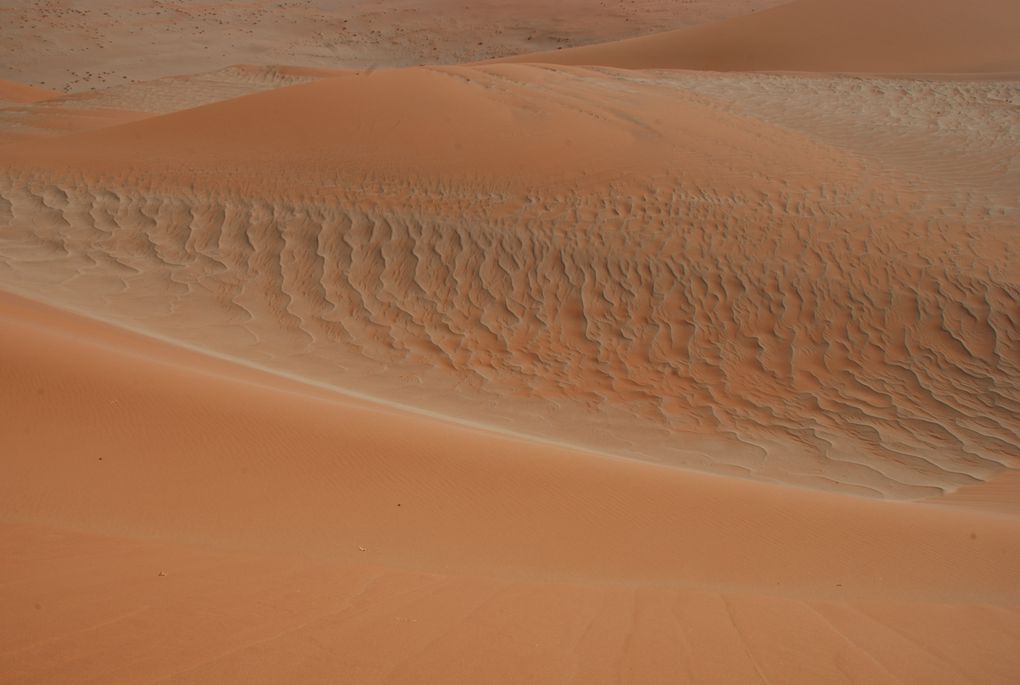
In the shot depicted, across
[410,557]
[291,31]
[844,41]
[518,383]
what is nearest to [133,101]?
[291,31]

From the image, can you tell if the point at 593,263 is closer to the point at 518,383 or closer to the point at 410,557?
the point at 518,383

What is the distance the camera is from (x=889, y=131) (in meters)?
13.6

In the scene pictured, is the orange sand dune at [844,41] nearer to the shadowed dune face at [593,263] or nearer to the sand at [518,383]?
the sand at [518,383]

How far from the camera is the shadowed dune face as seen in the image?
8.84 m

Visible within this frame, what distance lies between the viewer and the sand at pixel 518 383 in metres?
3.24

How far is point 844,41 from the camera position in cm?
2652

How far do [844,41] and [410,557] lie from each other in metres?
26.5

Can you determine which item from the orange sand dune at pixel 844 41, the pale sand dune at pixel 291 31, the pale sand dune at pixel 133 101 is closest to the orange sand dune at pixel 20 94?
the pale sand dune at pixel 133 101

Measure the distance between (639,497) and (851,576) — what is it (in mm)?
1324

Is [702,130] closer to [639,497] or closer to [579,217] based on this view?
[579,217]

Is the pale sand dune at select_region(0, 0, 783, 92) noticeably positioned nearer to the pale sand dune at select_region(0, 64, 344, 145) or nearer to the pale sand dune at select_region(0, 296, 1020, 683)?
the pale sand dune at select_region(0, 64, 344, 145)

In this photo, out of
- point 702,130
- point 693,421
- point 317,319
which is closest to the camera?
point 693,421

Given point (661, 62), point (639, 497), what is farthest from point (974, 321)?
point (661, 62)

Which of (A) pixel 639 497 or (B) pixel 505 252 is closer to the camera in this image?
(A) pixel 639 497
